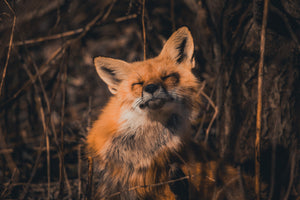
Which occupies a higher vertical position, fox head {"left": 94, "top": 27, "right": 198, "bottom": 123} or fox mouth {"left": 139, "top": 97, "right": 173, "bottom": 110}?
fox head {"left": 94, "top": 27, "right": 198, "bottom": 123}

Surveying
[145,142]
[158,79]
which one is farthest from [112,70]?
[145,142]

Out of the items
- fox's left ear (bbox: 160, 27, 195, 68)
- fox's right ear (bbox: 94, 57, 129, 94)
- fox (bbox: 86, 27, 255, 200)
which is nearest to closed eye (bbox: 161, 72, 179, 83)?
fox (bbox: 86, 27, 255, 200)

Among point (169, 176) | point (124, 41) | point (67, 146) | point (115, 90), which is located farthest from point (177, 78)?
point (124, 41)

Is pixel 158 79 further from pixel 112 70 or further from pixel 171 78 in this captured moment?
pixel 112 70

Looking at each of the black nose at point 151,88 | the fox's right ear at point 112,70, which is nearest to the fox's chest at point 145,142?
the black nose at point 151,88

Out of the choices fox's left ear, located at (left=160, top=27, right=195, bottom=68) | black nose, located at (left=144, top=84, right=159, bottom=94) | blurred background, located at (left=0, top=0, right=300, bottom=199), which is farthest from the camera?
blurred background, located at (left=0, top=0, right=300, bottom=199)

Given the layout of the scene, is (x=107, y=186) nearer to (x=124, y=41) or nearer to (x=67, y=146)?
(x=67, y=146)

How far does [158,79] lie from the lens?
1.29 meters

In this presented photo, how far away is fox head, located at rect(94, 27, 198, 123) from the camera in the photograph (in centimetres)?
125

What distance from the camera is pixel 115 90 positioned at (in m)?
1.48

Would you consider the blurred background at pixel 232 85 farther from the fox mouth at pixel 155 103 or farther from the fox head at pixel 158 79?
the fox mouth at pixel 155 103

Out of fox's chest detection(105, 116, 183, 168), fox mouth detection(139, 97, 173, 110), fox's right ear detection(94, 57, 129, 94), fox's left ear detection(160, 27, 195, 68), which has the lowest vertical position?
fox's chest detection(105, 116, 183, 168)

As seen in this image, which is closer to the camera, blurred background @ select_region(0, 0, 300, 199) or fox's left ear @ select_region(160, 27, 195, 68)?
fox's left ear @ select_region(160, 27, 195, 68)

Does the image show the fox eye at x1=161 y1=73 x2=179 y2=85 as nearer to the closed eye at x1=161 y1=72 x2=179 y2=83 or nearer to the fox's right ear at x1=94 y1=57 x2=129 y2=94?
the closed eye at x1=161 y1=72 x2=179 y2=83
